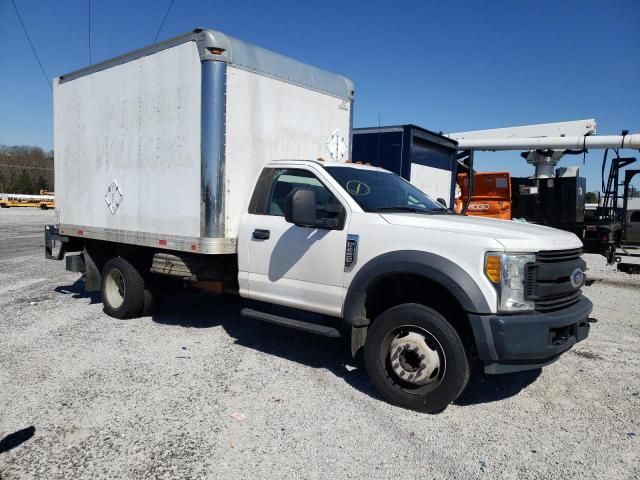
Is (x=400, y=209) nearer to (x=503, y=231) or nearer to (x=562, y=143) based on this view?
(x=503, y=231)

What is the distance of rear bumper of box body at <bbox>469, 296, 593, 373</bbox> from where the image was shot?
3453 millimetres

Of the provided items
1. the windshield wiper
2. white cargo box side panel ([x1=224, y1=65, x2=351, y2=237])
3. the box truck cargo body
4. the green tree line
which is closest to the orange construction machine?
white cargo box side panel ([x1=224, y1=65, x2=351, y2=237])

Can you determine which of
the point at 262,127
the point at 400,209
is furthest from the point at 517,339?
the point at 262,127

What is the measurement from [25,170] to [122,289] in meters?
76.8

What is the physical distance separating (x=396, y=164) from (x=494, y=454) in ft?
22.1

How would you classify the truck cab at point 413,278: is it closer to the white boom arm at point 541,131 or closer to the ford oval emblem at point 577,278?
the ford oval emblem at point 577,278

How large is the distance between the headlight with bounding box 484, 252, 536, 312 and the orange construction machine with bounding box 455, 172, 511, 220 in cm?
895

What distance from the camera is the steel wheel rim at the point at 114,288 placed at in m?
6.57

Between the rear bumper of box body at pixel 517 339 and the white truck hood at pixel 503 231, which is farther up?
the white truck hood at pixel 503 231

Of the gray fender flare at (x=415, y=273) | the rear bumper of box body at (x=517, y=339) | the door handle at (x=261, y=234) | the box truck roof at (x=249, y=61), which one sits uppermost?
the box truck roof at (x=249, y=61)

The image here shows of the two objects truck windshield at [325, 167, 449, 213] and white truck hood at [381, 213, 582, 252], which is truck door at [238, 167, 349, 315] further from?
white truck hood at [381, 213, 582, 252]

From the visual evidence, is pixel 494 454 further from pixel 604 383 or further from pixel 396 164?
pixel 396 164

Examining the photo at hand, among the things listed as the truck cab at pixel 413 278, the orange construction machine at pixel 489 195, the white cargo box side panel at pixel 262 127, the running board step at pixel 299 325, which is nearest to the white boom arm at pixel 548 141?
the orange construction machine at pixel 489 195

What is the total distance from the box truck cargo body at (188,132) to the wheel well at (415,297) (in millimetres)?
1741
